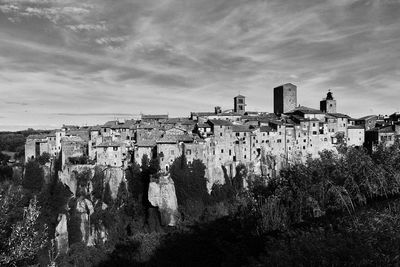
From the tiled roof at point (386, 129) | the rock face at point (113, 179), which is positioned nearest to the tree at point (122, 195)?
the rock face at point (113, 179)

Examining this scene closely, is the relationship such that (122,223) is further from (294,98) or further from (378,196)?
(294,98)

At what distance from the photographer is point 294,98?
71.6 metres

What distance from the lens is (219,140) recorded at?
176ft

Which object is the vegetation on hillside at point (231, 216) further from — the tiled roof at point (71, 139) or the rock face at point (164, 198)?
the tiled roof at point (71, 139)

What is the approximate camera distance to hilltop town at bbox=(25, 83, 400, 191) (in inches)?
2039

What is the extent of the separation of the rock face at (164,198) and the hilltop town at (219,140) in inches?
98.9

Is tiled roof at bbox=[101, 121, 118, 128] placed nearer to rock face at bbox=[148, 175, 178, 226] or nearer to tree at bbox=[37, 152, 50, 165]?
tree at bbox=[37, 152, 50, 165]

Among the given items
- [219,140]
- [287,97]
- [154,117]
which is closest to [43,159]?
[154,117]

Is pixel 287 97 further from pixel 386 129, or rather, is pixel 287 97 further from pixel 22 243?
pixel 22 243

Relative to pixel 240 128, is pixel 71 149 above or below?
below

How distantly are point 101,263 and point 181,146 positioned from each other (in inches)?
755

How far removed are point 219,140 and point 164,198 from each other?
1212 centimetres

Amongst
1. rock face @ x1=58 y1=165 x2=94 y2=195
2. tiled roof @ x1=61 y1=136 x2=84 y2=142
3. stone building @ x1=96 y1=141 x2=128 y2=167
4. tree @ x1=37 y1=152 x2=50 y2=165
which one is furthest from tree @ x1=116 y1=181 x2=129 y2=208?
tree @ x1=37 y1=152 x2=50 y2=165

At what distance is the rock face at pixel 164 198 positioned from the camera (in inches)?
1923
